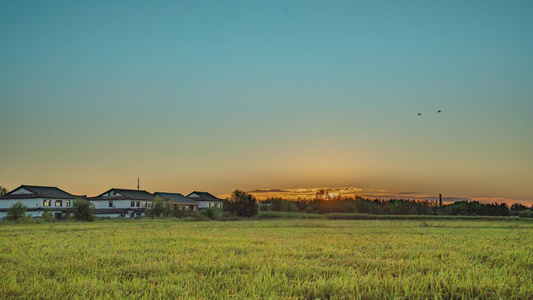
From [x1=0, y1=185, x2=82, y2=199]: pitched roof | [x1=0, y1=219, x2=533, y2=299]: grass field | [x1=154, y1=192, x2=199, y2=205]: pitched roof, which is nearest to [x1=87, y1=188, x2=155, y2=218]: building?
[x1=0, y1=185, x2=82, y2=199]: pitched roof

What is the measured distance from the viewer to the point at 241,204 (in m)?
58.5

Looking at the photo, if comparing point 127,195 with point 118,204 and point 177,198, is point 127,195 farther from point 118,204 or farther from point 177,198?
point 177,198

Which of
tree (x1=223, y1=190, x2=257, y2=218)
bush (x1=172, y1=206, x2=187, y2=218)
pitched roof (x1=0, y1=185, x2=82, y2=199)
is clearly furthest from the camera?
pitched roof (x1=0, y1=185, x2=82, y2=199)

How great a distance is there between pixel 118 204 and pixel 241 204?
99.2 ft

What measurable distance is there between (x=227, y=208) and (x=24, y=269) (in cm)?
5198

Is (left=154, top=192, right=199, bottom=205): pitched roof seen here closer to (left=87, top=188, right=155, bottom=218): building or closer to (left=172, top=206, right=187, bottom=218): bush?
(left=87, top=188, right=155, bottom=218): building

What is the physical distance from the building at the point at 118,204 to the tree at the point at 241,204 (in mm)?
23408

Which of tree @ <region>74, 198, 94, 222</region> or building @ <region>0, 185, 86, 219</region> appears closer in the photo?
tree @ <region>74, 198, 94, 222</region>

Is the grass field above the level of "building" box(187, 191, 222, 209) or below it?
above

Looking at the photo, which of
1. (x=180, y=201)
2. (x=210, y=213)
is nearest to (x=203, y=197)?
(x=180, y=201)

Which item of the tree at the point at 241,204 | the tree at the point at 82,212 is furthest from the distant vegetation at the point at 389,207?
the tree at the point at 82,212

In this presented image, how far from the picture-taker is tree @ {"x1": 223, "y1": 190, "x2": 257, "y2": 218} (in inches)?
2299

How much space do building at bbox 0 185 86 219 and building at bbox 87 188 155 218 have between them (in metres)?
6.73

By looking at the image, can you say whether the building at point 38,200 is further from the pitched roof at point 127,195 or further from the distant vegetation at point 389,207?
the distant vegetation at point 389,207
